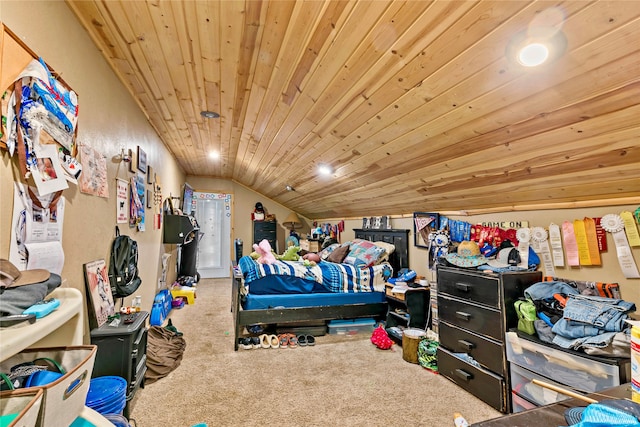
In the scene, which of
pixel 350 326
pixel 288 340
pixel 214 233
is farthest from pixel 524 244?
pixel 214 233

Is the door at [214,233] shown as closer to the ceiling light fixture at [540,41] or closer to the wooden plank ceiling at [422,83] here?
the wooden plank ceiling at [422,83]

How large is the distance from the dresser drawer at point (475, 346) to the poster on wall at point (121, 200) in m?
2.84

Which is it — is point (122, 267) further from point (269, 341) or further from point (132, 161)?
point (269, 341)

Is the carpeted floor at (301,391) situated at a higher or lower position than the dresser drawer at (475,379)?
lower

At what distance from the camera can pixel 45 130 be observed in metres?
1.31

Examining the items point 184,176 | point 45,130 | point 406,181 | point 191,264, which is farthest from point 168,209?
point 406,181

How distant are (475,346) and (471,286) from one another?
1.44 ft

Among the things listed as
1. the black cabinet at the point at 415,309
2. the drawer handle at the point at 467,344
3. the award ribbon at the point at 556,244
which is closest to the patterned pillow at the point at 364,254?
the black cabinet at the point at 415,309

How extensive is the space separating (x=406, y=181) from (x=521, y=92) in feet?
4.73

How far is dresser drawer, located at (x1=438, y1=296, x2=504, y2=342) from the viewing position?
2002 millimetres

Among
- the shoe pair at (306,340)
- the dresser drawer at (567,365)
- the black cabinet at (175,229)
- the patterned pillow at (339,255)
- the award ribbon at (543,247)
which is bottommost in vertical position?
the shoe pair at (306,340)

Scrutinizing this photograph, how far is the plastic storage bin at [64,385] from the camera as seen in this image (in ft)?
2.39

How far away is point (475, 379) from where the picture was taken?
6.89 feet

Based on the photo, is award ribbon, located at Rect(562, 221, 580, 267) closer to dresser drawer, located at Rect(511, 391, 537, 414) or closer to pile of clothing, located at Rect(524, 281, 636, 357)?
pile of clothing, located at Rect(524, 281, 636, 357)
